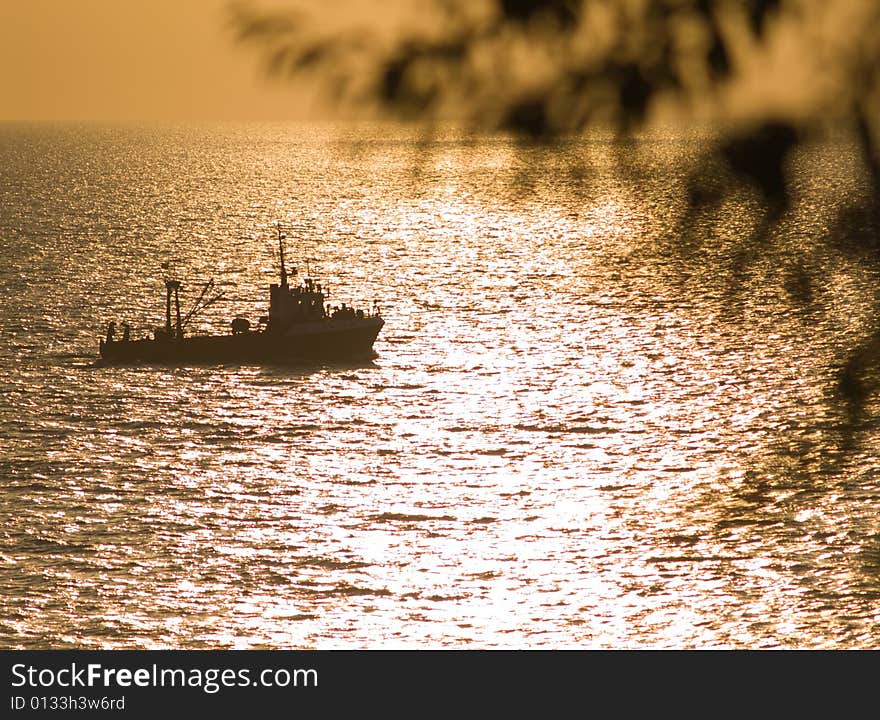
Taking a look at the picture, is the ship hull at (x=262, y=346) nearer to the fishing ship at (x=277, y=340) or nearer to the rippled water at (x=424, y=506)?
the fishing ship at (x=277, y=340)

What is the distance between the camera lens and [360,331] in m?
123

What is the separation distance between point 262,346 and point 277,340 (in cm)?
167

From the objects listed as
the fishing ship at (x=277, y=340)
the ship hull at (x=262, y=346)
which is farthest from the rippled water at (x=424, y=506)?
the fishing ship at (x=277, y=340)

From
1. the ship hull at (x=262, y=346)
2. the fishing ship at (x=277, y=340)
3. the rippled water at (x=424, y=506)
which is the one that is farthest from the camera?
the fishing ship at (x=277, y=340)

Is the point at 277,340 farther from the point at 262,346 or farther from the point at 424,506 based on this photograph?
the point at 424,506

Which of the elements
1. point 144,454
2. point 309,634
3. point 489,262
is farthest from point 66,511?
point 489,262

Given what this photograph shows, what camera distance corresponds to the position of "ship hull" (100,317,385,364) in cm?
12162

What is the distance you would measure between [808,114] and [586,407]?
317 feet

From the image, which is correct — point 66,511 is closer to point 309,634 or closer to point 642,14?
point 309,634

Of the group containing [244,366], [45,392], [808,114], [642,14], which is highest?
[244,366]

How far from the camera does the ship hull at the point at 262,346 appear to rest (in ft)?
399

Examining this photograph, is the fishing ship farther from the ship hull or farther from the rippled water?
the rippled water

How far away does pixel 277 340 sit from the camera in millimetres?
121750

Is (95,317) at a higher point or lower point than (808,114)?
higher
